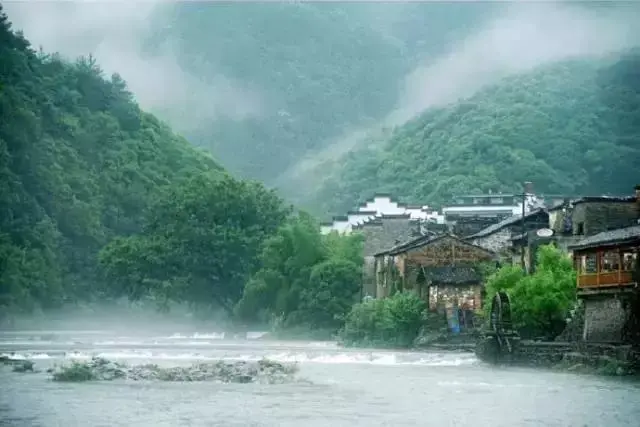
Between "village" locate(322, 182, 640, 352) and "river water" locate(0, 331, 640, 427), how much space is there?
166 inches

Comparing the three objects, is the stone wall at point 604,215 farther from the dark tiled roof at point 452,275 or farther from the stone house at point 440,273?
the stone house at point 440,273

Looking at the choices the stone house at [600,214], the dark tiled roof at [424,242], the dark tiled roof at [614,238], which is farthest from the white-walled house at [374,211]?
the dark tiled roof at [614,238]

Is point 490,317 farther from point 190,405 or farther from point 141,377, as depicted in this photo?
A: point 190,405

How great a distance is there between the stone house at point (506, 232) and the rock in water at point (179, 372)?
29396 millimetres

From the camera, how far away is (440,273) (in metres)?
65.2

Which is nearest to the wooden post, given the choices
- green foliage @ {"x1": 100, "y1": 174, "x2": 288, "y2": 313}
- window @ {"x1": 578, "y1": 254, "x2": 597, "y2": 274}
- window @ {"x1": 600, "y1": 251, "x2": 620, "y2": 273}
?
window @ {"x1": 600, "y1": 251, "x2": 620, "y2": 273}

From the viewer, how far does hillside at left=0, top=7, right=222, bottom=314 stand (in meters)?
92.2

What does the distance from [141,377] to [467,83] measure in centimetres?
15695

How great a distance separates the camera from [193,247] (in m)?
94.2

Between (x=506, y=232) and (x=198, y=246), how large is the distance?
32401 mm

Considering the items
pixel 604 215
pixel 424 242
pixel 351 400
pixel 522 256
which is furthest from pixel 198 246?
pixel 351 400

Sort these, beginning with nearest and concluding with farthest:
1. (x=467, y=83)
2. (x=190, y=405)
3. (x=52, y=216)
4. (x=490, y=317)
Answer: (x=190, y=405)
(x=490, y=317)
(x=52, y=216)
(x=467, y=83)

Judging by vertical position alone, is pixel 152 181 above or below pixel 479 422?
above

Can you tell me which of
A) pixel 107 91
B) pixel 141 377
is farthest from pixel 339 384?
pixel 107 91
